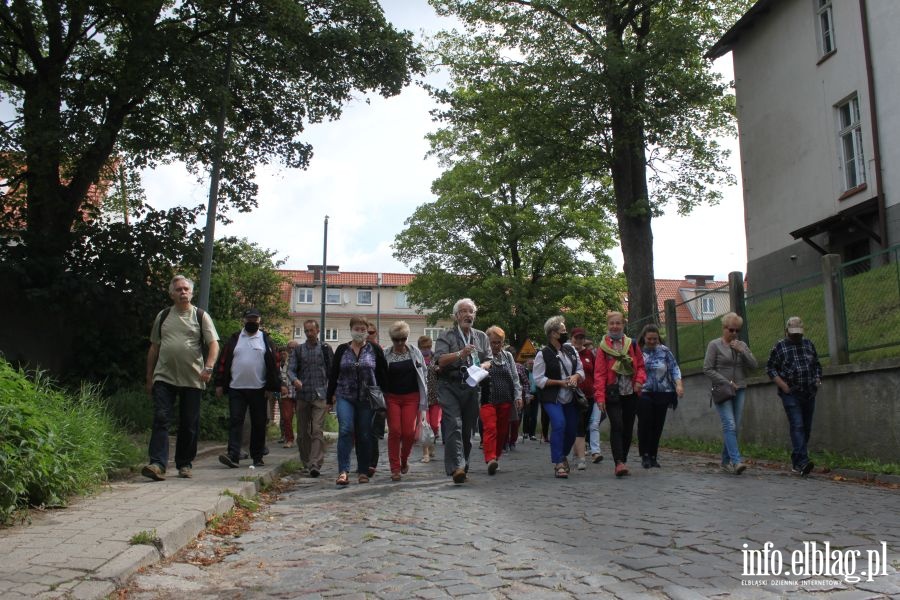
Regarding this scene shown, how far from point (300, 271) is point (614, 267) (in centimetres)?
4915

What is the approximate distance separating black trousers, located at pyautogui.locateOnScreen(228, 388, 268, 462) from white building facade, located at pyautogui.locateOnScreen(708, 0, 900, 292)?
1586cm

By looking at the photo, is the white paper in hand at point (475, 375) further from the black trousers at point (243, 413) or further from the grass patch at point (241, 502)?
the grass patch at point (241, 502)

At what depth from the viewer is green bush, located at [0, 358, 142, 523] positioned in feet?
18.9

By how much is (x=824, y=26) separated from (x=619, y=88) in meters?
6.00

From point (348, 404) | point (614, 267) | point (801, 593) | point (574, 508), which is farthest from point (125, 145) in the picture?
point (614, 267)

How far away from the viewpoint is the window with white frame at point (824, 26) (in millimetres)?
21719

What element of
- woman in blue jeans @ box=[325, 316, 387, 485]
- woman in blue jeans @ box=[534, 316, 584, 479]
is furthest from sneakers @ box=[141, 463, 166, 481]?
woman in blue jeans @ box=[534, 316, 584, 479]

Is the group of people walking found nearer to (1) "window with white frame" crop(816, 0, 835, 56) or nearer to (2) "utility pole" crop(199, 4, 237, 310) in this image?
(2) "utility pole" crop(199, 4, 237, 310)

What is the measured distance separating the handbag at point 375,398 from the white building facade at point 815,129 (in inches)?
592

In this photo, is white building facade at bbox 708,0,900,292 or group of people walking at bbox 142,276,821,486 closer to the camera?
group of people walking at bbox 142,276,821,486

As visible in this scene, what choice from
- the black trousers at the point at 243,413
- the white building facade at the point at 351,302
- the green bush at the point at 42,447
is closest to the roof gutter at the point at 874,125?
the black trousers at the point at 243,413

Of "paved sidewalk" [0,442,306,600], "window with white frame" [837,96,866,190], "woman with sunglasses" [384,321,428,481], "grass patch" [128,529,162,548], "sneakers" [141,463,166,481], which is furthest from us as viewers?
"window with white frame" [837,96,866,190]

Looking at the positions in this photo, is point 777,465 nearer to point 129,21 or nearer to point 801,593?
point 801,593

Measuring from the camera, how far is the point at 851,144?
2119 centimetres
